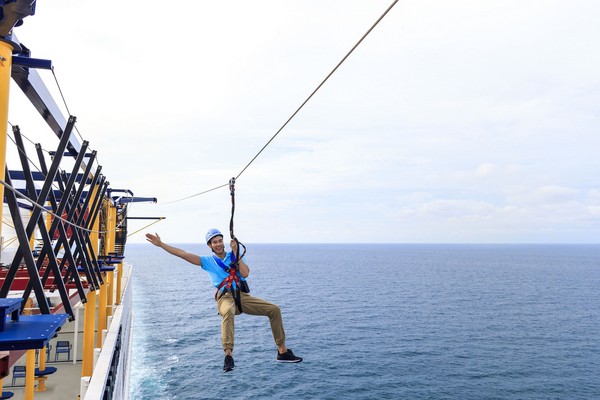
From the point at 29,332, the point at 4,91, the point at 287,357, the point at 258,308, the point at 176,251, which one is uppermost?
the point at 4,91

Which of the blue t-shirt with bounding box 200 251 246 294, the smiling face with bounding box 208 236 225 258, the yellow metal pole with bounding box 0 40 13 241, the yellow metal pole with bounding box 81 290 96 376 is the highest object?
the yellow metal pole with bounding box 0 40 13 241

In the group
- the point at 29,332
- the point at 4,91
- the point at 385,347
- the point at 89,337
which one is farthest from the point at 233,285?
the point at 385,347

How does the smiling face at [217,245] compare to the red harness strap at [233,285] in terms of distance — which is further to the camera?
the smiling face at [217,245]

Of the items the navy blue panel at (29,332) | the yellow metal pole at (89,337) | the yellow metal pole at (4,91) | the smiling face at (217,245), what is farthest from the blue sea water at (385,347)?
the yellow metal pole at (4,91)

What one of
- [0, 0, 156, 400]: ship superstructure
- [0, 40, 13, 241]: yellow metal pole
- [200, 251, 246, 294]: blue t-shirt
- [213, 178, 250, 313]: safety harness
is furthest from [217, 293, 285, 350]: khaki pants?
[0, 40, 13, 241]: yellow metal pole

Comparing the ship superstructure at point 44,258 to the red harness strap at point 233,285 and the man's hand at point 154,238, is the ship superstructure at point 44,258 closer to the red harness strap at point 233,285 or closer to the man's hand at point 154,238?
the man's hand at point 154,238

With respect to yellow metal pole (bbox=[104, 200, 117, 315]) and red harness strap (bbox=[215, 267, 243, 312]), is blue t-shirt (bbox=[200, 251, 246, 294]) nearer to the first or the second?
red harness strap (bbox=[215, 267, 243, 312])

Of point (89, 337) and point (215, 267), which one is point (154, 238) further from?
point (89, 337)

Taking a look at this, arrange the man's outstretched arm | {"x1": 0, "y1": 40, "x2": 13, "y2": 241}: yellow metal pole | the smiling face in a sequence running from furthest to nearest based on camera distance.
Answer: the smiling face
the man's outstretched arm
{"x1": 0, "y1": 40, "x2": 13, "y2": 241}: yellow metal pole

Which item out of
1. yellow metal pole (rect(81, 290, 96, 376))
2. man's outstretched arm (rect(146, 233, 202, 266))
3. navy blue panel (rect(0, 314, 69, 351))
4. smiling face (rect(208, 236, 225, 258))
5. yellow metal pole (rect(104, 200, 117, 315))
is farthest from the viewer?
yellow metal pole (rect(104, 200, 117, 315))

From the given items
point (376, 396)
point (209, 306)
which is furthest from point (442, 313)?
point (209, 306)

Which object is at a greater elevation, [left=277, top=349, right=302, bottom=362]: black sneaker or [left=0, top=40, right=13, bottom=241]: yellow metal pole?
[left=0, top=40, right=13, bottom=241]: yellow metal pole

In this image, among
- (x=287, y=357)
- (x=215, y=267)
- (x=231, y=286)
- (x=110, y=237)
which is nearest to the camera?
(x=231, y=286)

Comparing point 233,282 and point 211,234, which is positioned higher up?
point 211,234
